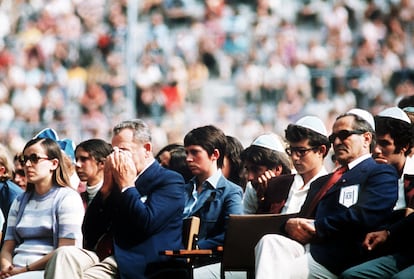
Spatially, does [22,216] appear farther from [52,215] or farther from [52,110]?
[52,110]

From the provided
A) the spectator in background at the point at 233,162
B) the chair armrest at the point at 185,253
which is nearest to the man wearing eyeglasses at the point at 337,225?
the chair armrest at the point at 185,253

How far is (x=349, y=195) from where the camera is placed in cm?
756

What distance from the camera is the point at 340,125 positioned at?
314 inches

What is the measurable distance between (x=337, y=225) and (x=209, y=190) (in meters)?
1.54

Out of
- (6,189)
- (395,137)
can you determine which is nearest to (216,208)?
(395,137)

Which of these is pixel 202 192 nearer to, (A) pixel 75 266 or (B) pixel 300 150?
(B) pixel 300 150

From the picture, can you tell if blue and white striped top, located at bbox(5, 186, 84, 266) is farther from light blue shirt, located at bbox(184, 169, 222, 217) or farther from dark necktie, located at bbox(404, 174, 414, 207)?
dark necktie, located at bbox(404, 174, 414, 207)

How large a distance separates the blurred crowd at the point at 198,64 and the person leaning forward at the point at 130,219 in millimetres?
11395

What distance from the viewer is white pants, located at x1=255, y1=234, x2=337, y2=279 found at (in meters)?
7.38

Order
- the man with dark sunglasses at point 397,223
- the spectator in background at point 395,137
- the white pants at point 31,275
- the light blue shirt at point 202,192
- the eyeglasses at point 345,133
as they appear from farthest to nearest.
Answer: the light blue shirt at point 202,192
the white pants at point 31,275
the spectator in background at point 395,137
the eyeglasses at point 345,133
the man with dark sunglasses at point 397,223

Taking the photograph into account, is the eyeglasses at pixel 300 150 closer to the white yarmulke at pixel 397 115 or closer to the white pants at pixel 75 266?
the white yarmulke at pixel 397 115

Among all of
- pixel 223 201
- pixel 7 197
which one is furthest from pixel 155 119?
pixel 223 201

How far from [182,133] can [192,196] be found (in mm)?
12031

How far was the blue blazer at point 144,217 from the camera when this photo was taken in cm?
790
